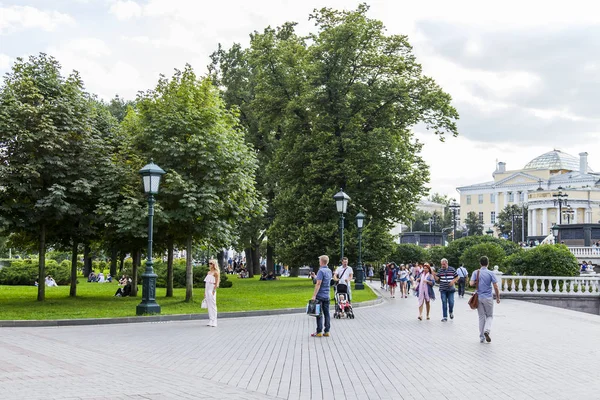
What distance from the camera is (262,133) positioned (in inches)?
1927

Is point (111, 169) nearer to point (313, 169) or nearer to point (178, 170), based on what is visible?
point (178, 170)

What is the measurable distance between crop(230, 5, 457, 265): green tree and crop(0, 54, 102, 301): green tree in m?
17.2

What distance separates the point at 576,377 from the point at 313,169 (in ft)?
99.0

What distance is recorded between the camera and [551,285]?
3170cm

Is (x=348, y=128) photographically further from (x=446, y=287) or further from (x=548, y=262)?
(x=446, y=287)

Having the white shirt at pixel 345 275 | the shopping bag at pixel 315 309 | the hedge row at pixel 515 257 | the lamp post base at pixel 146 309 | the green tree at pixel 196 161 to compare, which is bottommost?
the lamp post base at pixel 146 309

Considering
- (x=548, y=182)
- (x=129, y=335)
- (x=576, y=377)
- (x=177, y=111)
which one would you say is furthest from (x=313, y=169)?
(x=548, y=182)

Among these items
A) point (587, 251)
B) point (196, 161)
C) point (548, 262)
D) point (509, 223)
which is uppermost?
point (509, 223)

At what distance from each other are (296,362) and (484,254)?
27758mm

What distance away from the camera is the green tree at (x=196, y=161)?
24.1 m

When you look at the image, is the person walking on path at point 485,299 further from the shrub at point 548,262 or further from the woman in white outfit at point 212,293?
the shrub at point 548,262

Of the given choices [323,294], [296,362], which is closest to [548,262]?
[323,294]

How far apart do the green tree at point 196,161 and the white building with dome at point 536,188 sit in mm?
85435

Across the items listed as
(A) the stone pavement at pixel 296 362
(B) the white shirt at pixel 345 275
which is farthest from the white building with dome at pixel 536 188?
(A) the stone pavement at pixel 296 362
